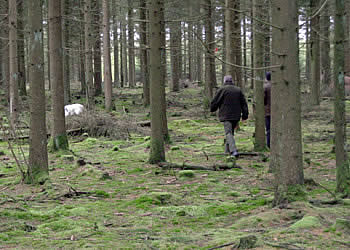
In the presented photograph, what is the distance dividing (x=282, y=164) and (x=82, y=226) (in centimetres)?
261

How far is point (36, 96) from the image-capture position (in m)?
7.70

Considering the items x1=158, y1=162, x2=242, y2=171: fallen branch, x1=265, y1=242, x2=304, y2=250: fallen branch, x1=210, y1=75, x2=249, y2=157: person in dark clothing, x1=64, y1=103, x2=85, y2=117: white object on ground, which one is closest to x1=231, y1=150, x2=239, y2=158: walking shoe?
x1=210, y1=75, x2=249, y2=157: person in dark clothing

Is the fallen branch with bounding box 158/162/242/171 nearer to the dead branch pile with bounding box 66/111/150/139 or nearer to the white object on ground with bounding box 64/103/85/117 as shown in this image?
the dead branch pile with bounding box 66/111/150/139

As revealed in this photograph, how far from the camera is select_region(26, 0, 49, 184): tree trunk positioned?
7586mm

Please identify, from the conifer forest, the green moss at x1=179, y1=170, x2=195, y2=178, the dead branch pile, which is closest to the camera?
the conifer forest

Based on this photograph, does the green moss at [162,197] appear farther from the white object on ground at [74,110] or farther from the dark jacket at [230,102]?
the white object on ground at [74,110]

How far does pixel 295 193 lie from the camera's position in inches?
220

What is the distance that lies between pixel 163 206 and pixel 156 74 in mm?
4028

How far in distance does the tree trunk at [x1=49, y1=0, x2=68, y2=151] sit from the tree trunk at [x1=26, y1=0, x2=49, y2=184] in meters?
2.93

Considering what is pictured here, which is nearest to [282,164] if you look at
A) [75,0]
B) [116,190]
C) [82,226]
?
[82,226]

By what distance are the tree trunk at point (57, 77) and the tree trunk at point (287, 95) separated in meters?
6.49

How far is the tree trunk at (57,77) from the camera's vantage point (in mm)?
10648

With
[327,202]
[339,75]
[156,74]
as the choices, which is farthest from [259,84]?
[327,202]

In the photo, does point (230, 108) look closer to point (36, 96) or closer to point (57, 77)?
point (57, 77)
